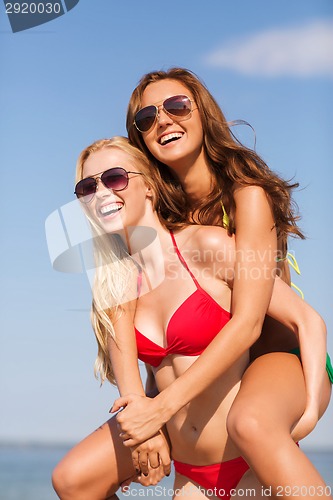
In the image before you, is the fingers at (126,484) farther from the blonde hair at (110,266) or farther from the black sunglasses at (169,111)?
the black sunglasses at (169,111)

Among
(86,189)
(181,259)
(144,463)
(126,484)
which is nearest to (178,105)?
(86,189)

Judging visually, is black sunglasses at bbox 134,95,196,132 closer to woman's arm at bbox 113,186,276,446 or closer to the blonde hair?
the blonde hair

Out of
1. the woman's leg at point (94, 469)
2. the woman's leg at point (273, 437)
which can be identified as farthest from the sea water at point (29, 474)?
the woman's leg at point (273, 437)

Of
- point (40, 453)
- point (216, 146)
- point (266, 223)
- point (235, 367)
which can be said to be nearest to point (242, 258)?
point (266, 223)

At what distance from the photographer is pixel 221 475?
4.07 meters

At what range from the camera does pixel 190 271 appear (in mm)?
4184

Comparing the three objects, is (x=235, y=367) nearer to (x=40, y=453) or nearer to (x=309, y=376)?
(x=309, y=376)

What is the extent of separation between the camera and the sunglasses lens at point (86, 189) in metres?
4.38

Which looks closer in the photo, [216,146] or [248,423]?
[248,423]

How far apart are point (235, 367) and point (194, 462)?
0.57 meters

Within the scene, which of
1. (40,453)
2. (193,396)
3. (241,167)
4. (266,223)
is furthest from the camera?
(40,453)

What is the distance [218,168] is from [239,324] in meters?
1.14

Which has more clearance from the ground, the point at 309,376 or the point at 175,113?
the point at 175,113

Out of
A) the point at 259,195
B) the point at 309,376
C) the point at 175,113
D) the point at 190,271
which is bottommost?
the point at 309,376
